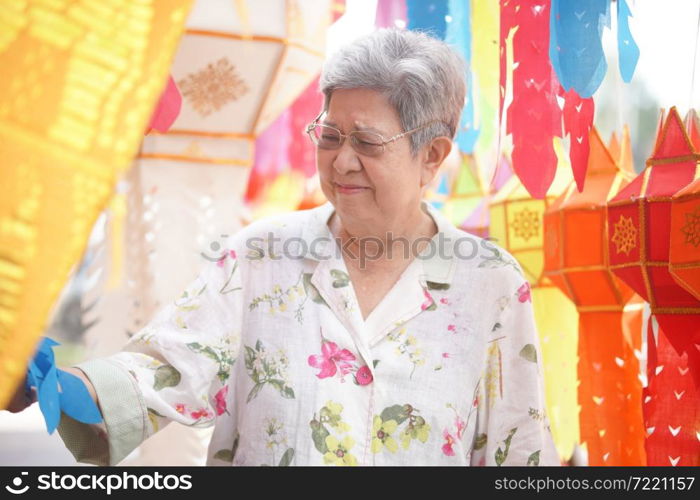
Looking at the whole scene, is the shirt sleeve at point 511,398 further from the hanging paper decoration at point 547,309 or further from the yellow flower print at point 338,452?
the hanging paper decoration at point 547,309

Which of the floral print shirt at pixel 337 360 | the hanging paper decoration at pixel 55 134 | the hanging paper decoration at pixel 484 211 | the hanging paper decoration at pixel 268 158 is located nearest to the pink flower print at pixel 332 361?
the floral print shirt at pixel 337 360

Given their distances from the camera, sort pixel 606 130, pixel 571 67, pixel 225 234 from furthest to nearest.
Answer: pixel 225 234, pixel 606 130, pixel 571 67

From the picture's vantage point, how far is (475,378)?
1635 mm

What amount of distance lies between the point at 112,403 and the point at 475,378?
0.68 m

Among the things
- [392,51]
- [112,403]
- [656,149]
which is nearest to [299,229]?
[392,51]

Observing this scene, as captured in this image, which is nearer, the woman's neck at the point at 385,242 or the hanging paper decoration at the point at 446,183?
the woman's neck at the point at 385,242

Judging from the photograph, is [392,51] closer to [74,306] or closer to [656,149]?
[656,149]

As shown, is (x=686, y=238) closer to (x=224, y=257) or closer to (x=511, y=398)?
(x=511, y=398)

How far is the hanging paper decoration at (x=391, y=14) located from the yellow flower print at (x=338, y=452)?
3.45ft

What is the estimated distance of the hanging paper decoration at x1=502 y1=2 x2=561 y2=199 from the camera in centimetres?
186

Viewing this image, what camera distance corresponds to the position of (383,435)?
1542 mm

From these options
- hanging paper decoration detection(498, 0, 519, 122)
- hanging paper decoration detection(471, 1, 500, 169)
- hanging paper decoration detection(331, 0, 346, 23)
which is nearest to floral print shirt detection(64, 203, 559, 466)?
hanging paper decoration detection(498, 0, 519, 122)

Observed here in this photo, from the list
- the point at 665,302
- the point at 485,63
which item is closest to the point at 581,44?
the point at 485,63

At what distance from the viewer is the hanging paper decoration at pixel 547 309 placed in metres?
2.47
